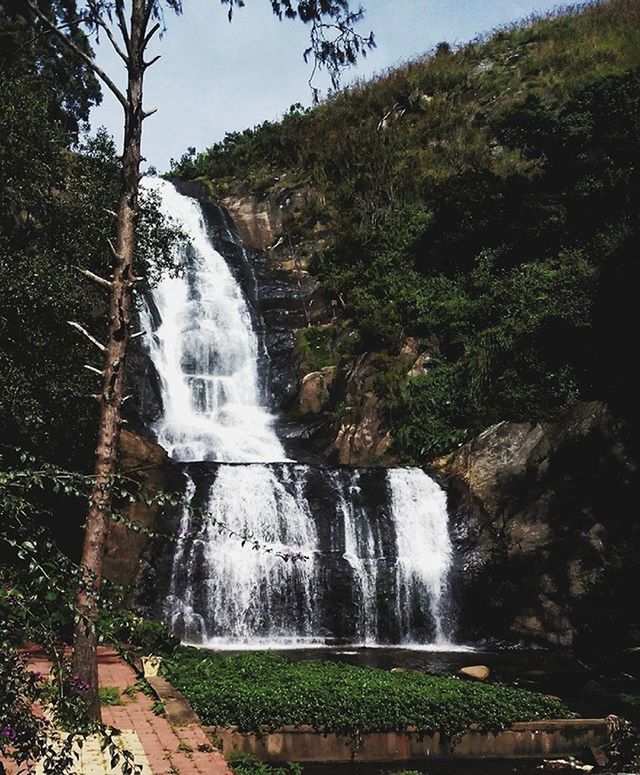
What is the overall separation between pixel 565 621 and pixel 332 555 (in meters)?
5.15

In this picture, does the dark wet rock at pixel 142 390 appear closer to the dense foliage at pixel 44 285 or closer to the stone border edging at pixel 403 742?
the dense foliage at pixel 44 285

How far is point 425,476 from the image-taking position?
19.1m

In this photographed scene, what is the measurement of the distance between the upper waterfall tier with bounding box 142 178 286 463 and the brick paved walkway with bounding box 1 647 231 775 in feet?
46.1

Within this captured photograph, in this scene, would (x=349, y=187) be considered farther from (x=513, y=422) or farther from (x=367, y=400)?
(x=513, y=422)

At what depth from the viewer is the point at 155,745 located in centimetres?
703

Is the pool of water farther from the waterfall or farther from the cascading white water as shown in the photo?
the cascading white water

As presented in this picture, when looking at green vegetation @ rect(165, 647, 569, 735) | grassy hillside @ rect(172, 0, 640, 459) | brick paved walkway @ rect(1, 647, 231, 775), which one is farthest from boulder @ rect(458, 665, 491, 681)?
grassy hillside @ rect(172, 0, 640, 459)

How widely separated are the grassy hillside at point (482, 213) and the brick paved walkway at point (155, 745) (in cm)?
1344

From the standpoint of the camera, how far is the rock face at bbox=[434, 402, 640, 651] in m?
15.9

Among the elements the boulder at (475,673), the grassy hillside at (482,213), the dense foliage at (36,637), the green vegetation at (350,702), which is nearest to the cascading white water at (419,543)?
the grassy hillside at (482,213)

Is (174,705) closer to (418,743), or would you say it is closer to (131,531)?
(418,743)

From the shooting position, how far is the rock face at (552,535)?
15898 mm

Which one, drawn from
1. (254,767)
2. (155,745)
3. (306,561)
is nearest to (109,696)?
Result: (155,745)

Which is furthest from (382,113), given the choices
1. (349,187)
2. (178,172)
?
(178,172)
